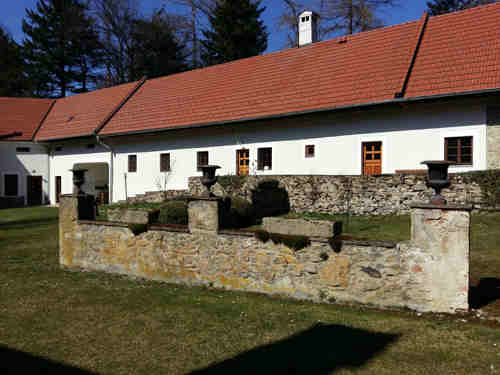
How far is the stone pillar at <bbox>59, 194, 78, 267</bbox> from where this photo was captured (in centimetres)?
996

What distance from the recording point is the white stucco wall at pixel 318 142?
1473 cm

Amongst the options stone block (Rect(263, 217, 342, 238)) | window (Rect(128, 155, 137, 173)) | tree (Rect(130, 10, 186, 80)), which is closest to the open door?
stone block (Rect(263, 217, 342, 238))

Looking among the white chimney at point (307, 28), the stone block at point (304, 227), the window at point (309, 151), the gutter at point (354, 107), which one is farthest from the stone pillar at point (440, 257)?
the white chimney at point (307, 28)

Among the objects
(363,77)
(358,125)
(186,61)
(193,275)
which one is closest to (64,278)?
(193,275)

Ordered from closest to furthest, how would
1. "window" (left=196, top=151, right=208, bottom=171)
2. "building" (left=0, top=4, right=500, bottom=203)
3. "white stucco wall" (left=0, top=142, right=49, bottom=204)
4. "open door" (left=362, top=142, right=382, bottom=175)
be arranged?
"building" (left=0, top=4, right=500, bottom=203), "open door" (left=362, top=142, right=382, bottom=175), "window" (left=196, top=151, right=208, bottom=171), "white stucco wall" (left=0, top=142, right=49, bottom=204)

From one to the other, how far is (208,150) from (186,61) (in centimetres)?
2096

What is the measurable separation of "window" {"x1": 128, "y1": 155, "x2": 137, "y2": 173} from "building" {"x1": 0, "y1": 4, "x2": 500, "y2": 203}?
58 mm

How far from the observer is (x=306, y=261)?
6934 mm

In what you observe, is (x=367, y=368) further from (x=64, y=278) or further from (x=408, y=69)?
(x=408, y=69)

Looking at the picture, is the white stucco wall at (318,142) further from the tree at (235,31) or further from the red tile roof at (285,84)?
the tree at (235,31)

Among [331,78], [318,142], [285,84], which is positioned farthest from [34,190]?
[331,78]

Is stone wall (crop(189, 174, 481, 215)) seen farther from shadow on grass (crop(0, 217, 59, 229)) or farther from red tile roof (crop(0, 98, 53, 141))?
red tile roof (crop(0, 98, 53, 141))

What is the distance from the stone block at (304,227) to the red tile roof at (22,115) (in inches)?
1044

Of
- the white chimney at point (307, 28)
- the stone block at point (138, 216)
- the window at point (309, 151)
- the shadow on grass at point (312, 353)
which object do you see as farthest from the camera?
the white chimney at point (307, 28)
